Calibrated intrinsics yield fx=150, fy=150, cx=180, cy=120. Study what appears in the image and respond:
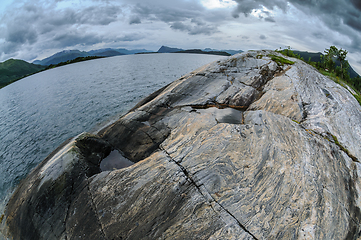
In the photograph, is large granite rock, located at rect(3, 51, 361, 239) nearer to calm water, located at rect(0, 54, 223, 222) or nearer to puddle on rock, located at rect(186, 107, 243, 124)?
puddle on rock, located at rect(186, 107, 243, 124)

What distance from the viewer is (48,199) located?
27.8 feet

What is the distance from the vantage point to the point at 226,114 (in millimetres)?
11070

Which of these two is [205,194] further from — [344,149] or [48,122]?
[48,122]

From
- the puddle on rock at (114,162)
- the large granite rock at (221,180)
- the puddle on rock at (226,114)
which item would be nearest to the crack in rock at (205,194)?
the large granite rock at (221,180)

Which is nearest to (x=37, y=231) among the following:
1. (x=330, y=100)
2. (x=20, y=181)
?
(x=20, y=181)

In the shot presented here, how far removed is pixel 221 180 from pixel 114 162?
28.3 feet

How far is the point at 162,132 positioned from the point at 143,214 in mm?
5647

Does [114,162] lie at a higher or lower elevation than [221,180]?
lower

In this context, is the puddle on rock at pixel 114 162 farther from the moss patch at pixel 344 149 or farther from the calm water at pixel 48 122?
the moss patch at pixel 344 149

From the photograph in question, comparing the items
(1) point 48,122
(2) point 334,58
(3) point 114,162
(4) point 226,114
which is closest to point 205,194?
(4) point 226,114

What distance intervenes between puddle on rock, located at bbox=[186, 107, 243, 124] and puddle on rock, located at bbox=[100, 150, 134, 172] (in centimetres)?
702

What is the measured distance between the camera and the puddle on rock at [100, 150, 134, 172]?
11.3 m

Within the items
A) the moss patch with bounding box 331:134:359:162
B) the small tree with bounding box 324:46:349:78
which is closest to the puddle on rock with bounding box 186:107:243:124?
Answer: the moss patch with bounding box 331:134:359:162

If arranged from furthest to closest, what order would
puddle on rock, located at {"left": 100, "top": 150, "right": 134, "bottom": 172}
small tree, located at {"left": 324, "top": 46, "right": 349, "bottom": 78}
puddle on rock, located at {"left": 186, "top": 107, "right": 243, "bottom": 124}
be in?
1. small tree, located at {"left": 324, "top": 46, "right": 349, "bottom": 78}
2. puddle on rock, located at {"left": 100, "top": 150, "right": 134, "bottom": 172}
3. puddle on rock, located at {"left": 186, "top": 107, "right": 243, "bottom": 124}
